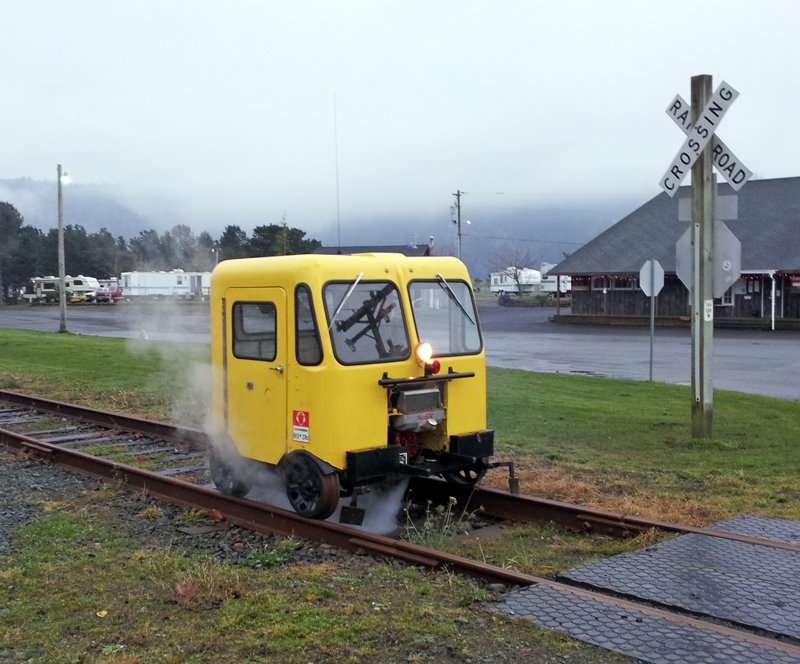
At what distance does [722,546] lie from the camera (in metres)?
Answer: 5.90

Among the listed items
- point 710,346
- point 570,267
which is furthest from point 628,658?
point 570,267

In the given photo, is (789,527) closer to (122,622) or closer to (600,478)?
(600,478)

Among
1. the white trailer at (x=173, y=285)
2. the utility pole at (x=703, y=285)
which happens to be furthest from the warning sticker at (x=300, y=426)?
the white trailer at (x=173, y=285)

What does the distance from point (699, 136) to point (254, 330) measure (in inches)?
253

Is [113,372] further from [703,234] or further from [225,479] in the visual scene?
[703,234]

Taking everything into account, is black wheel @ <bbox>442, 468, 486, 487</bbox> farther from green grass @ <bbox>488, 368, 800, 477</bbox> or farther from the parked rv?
the parked rv

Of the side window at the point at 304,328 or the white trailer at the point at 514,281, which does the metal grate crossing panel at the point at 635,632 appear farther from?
the white trailer at the point at 514,281

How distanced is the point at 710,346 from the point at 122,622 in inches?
326

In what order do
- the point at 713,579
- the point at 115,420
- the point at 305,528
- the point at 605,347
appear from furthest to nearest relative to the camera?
the point at 605,347, the point at 115,420, the point at 305,528, the point at 713,579

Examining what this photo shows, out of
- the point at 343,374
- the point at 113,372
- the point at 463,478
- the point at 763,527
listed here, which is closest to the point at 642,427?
the point at 463,478

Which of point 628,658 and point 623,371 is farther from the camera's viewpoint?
point 623,371

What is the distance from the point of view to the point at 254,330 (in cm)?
711

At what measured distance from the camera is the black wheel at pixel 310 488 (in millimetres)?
Answer: 6555

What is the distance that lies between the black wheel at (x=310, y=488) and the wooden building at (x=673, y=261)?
33.9 meters
